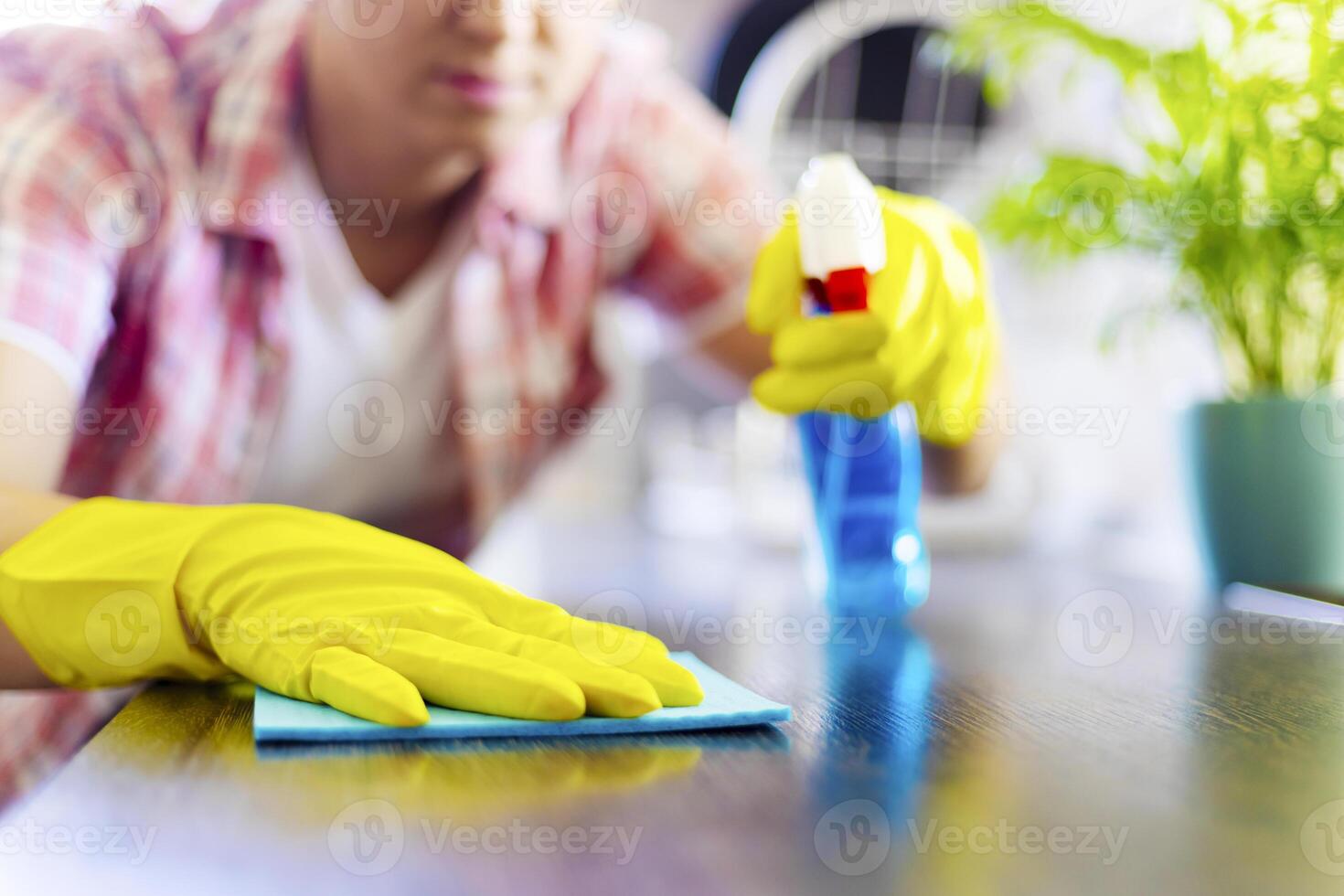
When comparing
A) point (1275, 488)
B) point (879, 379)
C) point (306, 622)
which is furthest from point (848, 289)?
point (1275, 488)

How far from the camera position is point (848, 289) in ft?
2.35

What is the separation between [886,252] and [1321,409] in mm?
429

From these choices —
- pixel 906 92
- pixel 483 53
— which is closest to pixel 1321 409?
pixel 483 53

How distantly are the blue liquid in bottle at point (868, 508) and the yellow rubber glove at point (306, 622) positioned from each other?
38cm

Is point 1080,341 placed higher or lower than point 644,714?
higher

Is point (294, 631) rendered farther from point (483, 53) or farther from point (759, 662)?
point (483, 53)

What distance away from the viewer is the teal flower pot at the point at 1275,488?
95 cm

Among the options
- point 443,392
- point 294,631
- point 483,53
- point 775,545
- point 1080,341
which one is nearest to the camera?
point 294,631

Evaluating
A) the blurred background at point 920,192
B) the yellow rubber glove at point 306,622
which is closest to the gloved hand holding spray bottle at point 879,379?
the yellow rubber glove at point 306,622

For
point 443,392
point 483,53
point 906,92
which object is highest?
point 906,92

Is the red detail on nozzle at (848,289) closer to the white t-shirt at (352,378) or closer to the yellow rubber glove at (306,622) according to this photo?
the yellow rubber glove at (306,622)

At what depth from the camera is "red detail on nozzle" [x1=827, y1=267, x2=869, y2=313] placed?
71 cm

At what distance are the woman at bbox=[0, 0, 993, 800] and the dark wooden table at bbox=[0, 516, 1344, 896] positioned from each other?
0.09 metres

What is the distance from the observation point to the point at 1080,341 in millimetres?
2316
